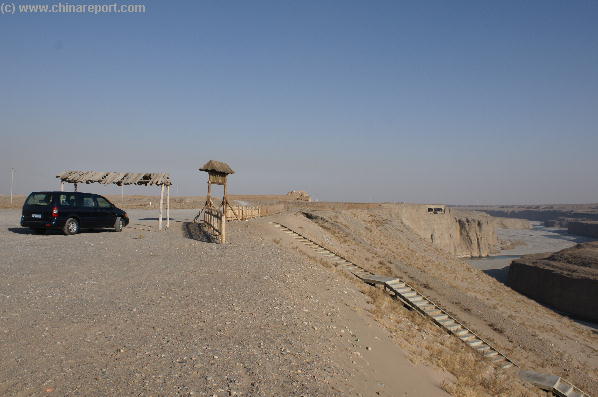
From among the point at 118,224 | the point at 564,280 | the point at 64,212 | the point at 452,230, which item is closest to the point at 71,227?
the point at 64,212

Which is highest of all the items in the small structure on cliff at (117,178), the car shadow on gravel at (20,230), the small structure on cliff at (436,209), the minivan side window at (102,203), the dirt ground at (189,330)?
the small structure on cliff at (117,178)

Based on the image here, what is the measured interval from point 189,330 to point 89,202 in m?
14.6

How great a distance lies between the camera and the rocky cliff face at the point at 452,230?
174 ft

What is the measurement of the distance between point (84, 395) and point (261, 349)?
2694mm

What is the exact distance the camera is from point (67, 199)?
1844cm

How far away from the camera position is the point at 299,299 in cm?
1037

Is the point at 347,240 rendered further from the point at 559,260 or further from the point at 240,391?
the point at 559,260

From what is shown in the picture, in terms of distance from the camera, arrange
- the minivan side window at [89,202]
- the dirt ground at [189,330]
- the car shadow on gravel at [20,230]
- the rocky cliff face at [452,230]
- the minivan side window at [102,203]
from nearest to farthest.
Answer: the dirt ground at [189,330]
the minivan side window at [89,202]
the car shadow on gravel at [20,230]
the minivan side window at [102,203]
the rocky cliff face at [452,230]

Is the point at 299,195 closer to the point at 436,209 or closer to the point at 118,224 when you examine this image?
the point at 436,209

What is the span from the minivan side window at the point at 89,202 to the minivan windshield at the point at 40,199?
154 cm

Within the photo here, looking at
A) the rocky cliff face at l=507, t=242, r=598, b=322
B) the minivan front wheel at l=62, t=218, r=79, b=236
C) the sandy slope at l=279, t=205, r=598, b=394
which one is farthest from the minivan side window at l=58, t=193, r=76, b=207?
the rocky cliff face at l=507, t=242, r=598, b=322

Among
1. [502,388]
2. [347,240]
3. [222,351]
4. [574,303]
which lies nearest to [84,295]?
[222,351]

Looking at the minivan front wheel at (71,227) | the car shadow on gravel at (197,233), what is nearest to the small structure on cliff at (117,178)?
the car shadow on gravel at (197,233)

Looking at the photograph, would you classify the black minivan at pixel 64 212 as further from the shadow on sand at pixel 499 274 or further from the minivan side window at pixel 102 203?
the shadow on sand at pixel 499 274
